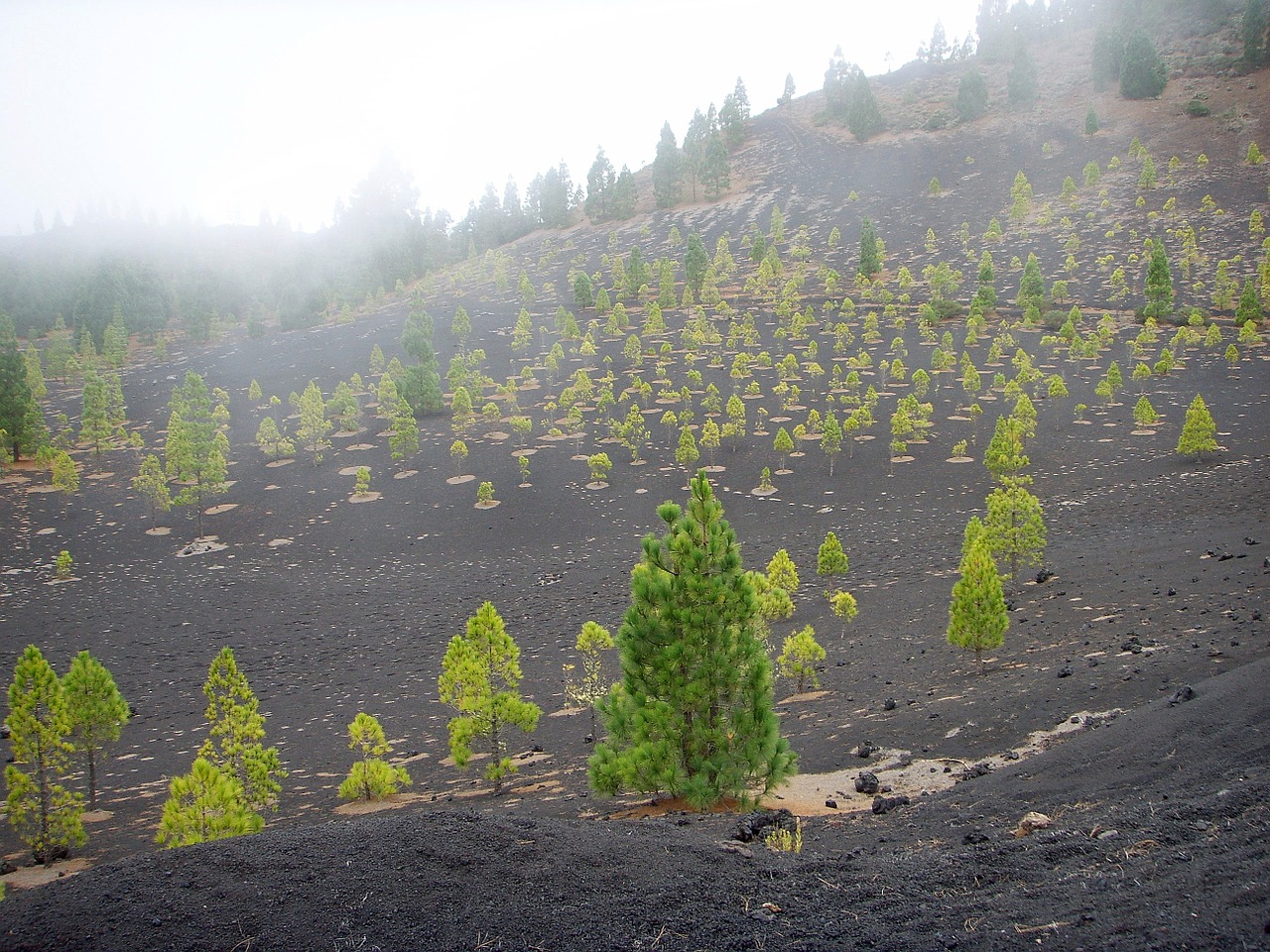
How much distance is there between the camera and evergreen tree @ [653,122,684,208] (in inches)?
4749

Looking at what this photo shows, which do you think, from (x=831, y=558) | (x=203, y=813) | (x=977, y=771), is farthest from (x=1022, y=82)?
(x=203, y=813)

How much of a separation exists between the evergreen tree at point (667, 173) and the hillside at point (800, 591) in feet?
52.8


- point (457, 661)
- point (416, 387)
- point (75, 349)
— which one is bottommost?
point (457, 661)

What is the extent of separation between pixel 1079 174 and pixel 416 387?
8340 centimetres

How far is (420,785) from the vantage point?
1819cm

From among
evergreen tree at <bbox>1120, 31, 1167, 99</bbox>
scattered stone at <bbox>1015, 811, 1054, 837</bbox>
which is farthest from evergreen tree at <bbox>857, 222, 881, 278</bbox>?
scattered stone at <bbox>1015, 811, 1054, 837</bbox>

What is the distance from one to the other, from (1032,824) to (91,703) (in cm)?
1898

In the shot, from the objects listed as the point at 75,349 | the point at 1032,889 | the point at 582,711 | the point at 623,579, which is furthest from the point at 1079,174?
the point at 75,349

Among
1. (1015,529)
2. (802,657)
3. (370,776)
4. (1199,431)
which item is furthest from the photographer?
(1199,431)

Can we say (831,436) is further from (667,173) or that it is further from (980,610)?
(667,173)

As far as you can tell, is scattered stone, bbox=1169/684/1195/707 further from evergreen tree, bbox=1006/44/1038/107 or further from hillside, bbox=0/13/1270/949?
evergreen tree, bbox=1006/44/1038/107

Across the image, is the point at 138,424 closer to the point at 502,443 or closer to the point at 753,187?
the point at 502,443

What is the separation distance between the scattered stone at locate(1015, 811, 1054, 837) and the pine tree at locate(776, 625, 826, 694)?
39.9 feet

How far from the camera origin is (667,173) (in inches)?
4761
